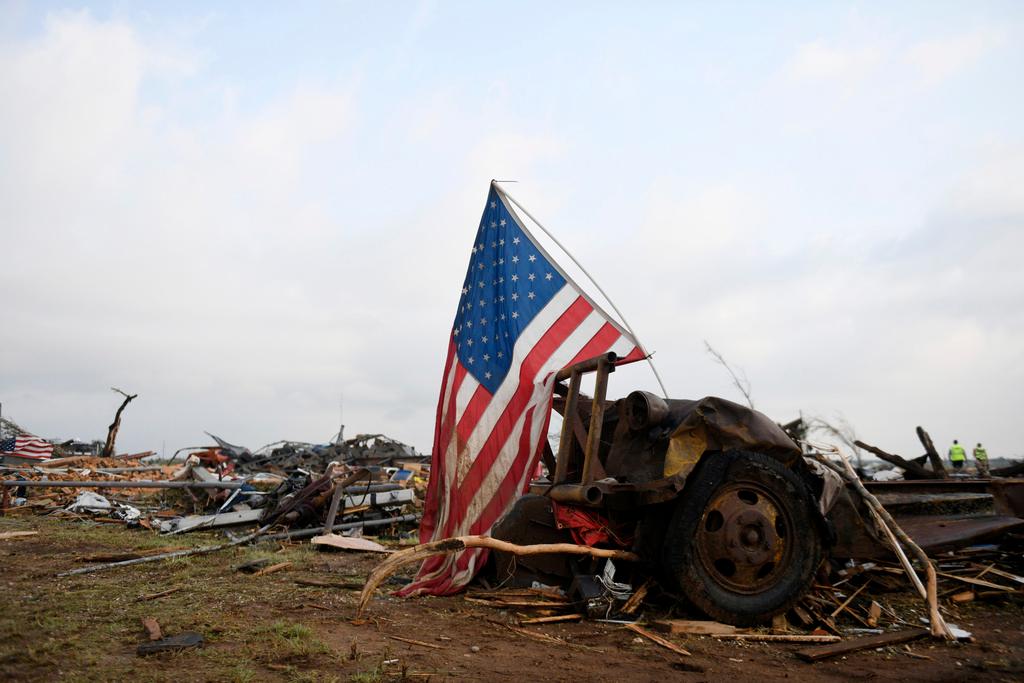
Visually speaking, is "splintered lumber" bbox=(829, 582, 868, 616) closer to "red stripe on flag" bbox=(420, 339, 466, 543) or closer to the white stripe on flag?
the white stripe on flag

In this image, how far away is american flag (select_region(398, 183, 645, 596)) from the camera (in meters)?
7.86

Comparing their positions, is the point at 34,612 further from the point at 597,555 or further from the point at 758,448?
the point at 758,448

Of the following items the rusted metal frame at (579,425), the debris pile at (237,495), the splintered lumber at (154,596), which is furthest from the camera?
the debris pile at (237,495)

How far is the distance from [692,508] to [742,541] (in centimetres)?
47

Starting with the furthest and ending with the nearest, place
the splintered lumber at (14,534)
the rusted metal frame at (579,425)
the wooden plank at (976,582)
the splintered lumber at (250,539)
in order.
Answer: the splintered lumber at (14,534), the splintered lumber at (250,539), the wooden plank at (976,582), the rusted metal frame at (579,425)

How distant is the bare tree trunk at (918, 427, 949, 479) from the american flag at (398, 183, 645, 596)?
13.6 feet

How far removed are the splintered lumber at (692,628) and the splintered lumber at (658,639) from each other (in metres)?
0.16

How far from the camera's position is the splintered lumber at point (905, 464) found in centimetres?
855

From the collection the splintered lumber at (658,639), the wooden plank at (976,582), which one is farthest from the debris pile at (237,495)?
the wooden plank at (976,582)

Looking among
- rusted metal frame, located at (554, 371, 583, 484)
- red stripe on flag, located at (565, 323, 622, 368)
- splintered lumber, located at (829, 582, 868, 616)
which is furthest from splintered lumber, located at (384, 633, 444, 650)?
red stripe on flag, located at (565, 323, 622, 368)

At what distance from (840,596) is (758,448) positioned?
1.63 meters

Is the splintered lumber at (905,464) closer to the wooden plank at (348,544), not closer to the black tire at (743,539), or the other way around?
the black tire at (743,539)

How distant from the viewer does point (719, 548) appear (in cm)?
593

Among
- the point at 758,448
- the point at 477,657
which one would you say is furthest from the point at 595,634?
the point at 758,448
